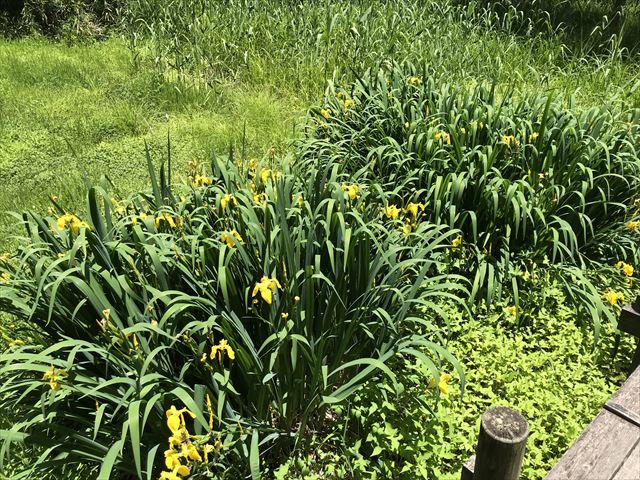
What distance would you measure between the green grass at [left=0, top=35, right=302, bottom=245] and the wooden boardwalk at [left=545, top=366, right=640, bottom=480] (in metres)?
3.17

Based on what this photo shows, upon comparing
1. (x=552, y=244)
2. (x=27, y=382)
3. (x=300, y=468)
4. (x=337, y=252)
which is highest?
(x=337, y=252)

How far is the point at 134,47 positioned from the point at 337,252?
16.1 feet

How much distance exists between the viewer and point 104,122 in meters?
4.79

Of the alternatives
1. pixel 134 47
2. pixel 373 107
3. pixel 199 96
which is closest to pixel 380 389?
pixel 373 107

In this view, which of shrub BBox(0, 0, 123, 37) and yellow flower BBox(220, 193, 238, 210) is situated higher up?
yellow flower BBox(220, 193, 238, 210)

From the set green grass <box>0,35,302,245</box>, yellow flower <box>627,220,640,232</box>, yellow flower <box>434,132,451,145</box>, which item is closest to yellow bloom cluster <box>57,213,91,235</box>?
green grass <box>0,35,302,245</box>

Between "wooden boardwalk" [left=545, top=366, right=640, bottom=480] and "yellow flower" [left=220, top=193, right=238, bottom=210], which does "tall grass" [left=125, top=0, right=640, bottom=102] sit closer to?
"yellow flower" [left=220, top=193, right=238, bottom=210]

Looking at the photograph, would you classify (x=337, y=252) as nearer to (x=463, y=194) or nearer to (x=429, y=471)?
(x=429, y=471)

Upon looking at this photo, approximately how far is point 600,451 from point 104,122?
15.0 ft

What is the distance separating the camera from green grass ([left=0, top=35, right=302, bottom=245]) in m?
4.04

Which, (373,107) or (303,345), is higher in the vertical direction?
(373,107)

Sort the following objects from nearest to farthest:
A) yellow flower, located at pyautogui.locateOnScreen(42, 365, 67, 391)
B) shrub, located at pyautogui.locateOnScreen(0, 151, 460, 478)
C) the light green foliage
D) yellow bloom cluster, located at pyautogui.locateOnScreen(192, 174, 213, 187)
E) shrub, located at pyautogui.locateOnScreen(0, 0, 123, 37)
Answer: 1. yellow flower, located at pyautogui.locateOnScreen(42, 365, 67, 391)
2. shrub, located at pyautogui.locateOnScreen(0, 151, 460, 478)
3. the light green foliage
4. yellow bloom cluster, located at pyautogui.locateOnScreen(192, 174, 213, 187)
5. shrub, located at pyautogui.locateOnScreen(0, 0, 123, 37)

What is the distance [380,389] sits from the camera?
1972 mm

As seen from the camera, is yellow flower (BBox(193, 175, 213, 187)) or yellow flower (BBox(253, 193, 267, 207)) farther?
yellow flower (BBox(193, 175, 213, 187))
